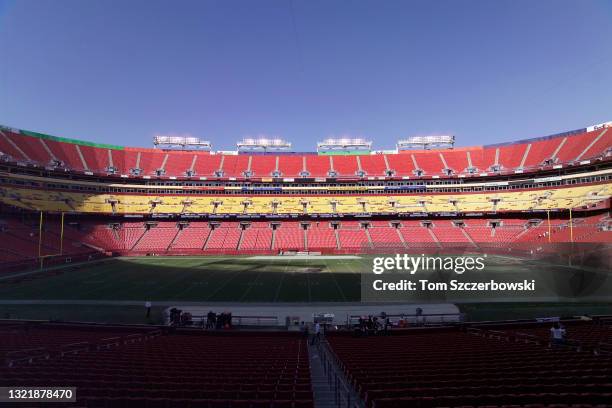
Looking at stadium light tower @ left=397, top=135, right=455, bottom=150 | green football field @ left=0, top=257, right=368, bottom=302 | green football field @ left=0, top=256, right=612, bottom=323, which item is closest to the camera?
green football field @ left=0, top=256, right=612, bottom=323

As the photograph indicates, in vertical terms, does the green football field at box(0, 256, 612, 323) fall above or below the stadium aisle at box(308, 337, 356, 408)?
below

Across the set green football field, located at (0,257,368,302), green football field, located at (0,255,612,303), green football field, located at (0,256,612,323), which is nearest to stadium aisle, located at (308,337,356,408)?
green football field, located at (0,256,612,323)

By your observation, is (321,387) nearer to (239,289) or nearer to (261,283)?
(239,289)

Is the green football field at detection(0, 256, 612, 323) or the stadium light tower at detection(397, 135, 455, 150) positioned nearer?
the green football field at detection(0, 256, 612, 323)

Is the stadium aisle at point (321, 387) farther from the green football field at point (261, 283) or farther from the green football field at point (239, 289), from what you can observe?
the green football field at point (261, 283)

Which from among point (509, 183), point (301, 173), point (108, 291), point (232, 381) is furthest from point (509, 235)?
point (232, 381)

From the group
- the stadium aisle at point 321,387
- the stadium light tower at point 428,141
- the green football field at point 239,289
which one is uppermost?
the stadium light tower at point 428,141

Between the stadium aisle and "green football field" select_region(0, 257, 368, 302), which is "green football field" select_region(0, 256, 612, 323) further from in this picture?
the stadium aisle

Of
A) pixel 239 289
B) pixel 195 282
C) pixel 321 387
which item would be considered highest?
pixel 321 387

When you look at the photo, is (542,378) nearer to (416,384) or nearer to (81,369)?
(416,384)

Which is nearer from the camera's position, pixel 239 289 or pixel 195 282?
pixel 239 289

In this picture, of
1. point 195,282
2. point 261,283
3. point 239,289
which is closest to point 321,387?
point 239,289

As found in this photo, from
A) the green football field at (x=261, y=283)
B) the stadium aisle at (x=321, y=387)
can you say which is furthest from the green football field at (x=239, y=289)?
the stadium aisle at (x=321, y=387)

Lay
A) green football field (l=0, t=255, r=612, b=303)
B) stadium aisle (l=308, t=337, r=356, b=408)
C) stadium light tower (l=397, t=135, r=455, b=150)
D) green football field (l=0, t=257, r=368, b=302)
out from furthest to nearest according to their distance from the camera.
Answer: stadium light tower (l=397, t=135, r=455, b=150)
green football field (l=0, t=257, r=368, b=302)
green football field (l=0, t=255, r=612, b=303)
stadium aisle (l=308, t=337, r=356, b=408)
